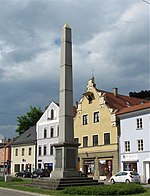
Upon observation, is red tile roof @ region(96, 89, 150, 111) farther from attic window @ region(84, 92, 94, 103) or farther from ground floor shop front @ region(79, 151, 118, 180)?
ground floor shop front @ region(79, 151, 118, 180)

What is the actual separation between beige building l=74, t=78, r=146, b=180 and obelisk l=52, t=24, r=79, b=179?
62.0 feet

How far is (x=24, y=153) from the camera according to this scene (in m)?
63.5

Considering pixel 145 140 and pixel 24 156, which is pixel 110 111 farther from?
pixel 24 156

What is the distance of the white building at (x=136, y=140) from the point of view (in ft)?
129

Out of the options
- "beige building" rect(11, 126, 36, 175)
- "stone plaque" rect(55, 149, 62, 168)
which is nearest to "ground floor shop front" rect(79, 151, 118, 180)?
"beige building" rect(11, 126, 36, 175)

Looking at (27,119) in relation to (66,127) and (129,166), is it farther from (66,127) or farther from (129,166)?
(66,127)

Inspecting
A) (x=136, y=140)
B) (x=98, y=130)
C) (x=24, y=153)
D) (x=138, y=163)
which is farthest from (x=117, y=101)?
(x=24, y=153)

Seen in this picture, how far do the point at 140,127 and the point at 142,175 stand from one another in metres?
5.42

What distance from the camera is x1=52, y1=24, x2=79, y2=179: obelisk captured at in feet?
81.6

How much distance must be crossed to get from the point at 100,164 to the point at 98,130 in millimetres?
4631

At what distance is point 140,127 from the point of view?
40.4 metres

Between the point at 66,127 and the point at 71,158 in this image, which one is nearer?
the point at 71,158

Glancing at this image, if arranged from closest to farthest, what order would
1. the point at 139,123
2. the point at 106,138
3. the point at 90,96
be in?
the point at 139,123, the point at 106,138, the point at 90,96

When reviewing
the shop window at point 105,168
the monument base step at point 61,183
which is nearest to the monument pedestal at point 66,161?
the monument base step at point 61,183
